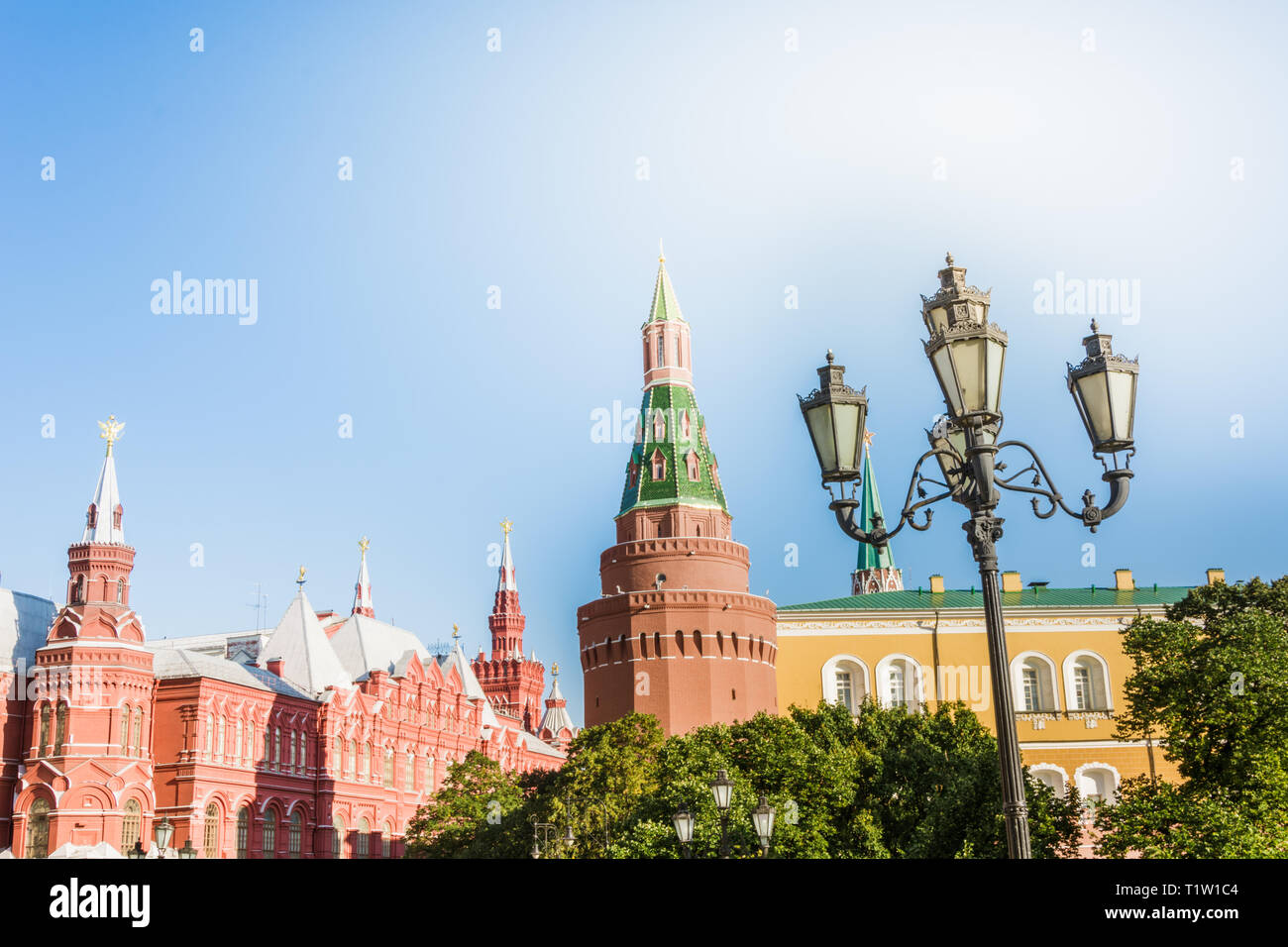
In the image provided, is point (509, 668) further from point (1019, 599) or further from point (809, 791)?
point (809, 791)

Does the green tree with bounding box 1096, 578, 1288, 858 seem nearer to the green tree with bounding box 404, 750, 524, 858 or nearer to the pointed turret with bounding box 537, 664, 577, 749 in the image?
the green tree with bounding box 404, 750, 524, 858

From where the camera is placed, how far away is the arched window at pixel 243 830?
5941 cm

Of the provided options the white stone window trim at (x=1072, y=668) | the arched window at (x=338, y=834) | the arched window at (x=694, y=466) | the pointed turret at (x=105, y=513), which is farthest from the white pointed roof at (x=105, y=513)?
the white stone window trim at (x=1072, y=668)

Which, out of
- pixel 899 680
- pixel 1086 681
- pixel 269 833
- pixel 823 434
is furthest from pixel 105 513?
pixel 823 434

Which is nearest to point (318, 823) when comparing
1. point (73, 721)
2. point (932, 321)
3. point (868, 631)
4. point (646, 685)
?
point (73, 721)

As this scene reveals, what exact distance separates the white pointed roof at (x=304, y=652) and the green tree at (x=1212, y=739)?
148ft

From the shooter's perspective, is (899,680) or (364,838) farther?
(364,838)

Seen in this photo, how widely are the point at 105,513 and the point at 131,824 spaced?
1443 cm

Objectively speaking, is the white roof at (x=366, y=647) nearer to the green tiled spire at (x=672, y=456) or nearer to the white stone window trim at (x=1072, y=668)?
the green tiled spire at (x=672, y=456)

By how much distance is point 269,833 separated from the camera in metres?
61.4
